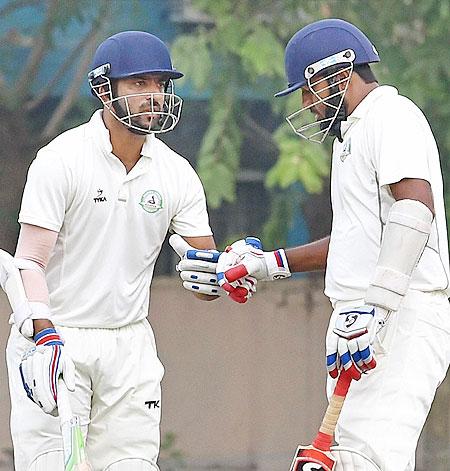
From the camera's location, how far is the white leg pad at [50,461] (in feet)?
16.9

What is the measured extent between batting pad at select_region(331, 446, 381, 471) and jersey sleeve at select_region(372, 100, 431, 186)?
0.82 m

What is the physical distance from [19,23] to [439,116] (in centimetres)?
239

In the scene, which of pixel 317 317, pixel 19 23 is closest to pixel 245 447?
pixel 317 317

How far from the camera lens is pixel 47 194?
5.12 meters

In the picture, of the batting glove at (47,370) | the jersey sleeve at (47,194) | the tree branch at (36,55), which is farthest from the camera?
the tree branch at (36,55)

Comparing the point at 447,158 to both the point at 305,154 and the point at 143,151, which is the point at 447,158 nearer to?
the point at 305,154

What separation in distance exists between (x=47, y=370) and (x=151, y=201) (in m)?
0.82

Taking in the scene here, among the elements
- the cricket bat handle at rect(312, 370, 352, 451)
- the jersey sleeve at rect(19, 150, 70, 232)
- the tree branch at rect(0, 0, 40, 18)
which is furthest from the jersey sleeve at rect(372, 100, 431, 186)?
the tree branch at rect(0, 0, 40, 18)

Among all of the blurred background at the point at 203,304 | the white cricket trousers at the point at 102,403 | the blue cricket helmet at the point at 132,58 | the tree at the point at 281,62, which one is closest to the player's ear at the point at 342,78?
the blue cricket helmet at the point at 132,58

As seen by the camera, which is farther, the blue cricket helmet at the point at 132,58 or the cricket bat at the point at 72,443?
the blue cricket helmet at the point at 132,58

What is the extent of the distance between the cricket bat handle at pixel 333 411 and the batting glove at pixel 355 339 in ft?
0.13

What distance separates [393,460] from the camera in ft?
15.4

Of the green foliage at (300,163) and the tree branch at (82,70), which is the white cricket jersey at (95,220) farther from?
the tree branch at (82,70)

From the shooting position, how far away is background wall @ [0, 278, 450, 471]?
856 centimetres
